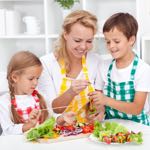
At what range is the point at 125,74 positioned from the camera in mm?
1892

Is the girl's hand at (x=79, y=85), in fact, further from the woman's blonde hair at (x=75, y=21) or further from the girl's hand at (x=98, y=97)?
the woman's blonde hair at (x=75, y=21)

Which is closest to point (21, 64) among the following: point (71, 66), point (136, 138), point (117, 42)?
point (71, 66)

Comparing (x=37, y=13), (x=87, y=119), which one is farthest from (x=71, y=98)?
(x=37, y=13)

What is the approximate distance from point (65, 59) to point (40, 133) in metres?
0.75

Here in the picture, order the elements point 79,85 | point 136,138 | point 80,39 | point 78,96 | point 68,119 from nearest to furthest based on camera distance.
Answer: point 136,138 < point 68,119 < point 79,85 < point 80,39 < point 78,96

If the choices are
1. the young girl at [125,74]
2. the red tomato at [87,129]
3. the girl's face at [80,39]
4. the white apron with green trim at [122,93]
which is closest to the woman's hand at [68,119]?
the red tomato at [87,129]

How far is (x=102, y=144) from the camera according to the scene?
140cm

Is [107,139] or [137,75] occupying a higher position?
[137,75]

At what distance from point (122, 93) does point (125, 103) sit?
10 centimetres

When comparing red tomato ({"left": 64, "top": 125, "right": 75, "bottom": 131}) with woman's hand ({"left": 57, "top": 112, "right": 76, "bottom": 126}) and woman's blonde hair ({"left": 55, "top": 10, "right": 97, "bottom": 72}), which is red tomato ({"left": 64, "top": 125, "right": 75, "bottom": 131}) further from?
woman's blonde hair ({"left": 55, "top": 10, "right": 97, "bottom": 72})

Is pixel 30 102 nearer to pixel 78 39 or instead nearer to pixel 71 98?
pixel 71 98

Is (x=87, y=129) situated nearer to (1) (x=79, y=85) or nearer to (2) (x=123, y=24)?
(1) (x=79, y=85)

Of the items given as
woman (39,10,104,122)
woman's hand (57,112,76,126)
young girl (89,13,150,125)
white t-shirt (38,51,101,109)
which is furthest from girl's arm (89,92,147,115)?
white t-shirt (38,51,101,109)

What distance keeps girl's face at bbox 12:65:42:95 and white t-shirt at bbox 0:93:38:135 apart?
4 centimetres
